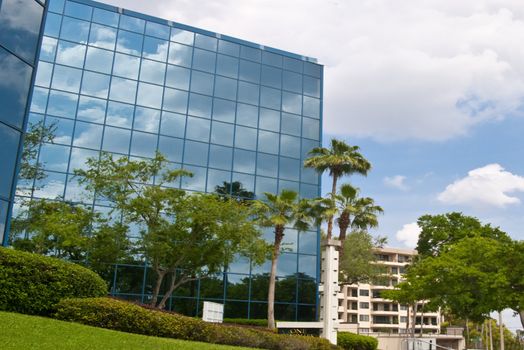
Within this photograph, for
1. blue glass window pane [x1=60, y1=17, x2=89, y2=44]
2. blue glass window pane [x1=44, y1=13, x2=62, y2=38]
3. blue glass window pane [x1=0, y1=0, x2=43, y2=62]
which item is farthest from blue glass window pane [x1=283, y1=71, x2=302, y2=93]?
blue glass window pane [x1=0, y1=0, x2=43, y2=62]

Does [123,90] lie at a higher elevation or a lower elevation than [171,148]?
higher

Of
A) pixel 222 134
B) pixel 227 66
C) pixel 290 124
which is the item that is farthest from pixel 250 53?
pixel 222 134

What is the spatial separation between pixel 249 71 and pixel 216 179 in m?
9.46

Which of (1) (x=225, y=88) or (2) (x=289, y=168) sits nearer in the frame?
(1) (x=225, y=88)

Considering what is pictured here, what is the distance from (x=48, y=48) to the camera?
121 ft

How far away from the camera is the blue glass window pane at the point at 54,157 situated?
114 feet

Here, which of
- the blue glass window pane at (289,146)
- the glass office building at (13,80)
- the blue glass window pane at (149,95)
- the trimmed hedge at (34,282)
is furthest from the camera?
the blue glass window pane at (289,146)

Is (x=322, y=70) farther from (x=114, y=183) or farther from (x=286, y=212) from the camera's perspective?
(x=114, y=183)

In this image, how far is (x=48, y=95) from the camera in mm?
35969

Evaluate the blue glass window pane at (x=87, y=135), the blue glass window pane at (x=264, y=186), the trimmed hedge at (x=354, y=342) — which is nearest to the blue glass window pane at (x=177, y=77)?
the blue glass window pane at (x=87, y=135)

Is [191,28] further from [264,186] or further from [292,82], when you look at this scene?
[264,186]

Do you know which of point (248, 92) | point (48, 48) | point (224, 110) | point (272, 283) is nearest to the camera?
point (272, 283)

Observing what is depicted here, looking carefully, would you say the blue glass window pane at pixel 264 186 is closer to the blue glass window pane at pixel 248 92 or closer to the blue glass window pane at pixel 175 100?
the blue glass window pane at pixel 248 92

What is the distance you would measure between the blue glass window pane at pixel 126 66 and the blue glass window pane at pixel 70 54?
2.29 meters
